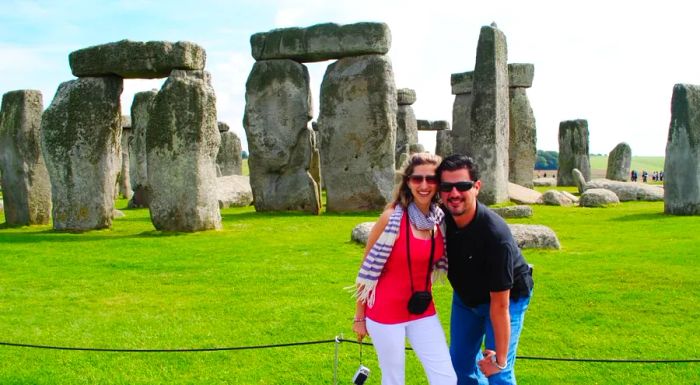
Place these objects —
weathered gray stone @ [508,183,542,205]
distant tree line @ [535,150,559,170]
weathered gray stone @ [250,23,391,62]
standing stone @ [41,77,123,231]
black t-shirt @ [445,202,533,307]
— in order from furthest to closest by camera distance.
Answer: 1. distant tree line @ [535,150,559,170]
2. weathered gray stone @ [508,183,542,205]
3. weathered gray stone @ [250,23,391,62]
4. standing stone @ [41,77,123,231]
5. black t-shirt @ [445,202,533,307]

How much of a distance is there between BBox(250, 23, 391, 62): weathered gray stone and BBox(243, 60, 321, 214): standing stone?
283 millimetres

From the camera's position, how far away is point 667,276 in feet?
24.9

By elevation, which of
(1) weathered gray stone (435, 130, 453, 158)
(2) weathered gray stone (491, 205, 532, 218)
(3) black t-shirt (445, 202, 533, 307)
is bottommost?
(2) weathered gray stone (491, 205, 532, 218)

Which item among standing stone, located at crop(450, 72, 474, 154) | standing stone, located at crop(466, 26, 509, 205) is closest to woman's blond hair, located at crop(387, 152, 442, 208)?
standing stone, located at crop(466, 26, 509, 205)

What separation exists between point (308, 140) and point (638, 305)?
391 inches

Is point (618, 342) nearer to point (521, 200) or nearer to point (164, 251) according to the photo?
point (164, 251)

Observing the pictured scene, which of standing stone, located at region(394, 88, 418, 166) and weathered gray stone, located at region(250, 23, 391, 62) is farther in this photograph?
standing stone, located at region(394, 88, 418, 166)

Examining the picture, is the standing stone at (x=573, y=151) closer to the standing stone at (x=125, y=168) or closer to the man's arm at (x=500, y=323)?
the standing stone at (x=125, y=168)

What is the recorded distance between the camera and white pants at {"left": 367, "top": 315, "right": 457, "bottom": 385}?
371cm

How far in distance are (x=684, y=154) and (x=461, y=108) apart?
993cm

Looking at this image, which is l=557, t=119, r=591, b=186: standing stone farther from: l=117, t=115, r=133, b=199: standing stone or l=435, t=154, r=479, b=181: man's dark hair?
l=435, t=154, r=479, b=181: man's dark hair

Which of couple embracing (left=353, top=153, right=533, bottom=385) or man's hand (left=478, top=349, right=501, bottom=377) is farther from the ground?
couple embracing (left=353, top=153, right=533, bottom=385)

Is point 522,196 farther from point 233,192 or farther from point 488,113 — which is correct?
point 233,192

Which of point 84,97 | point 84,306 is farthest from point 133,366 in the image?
point 84,97
